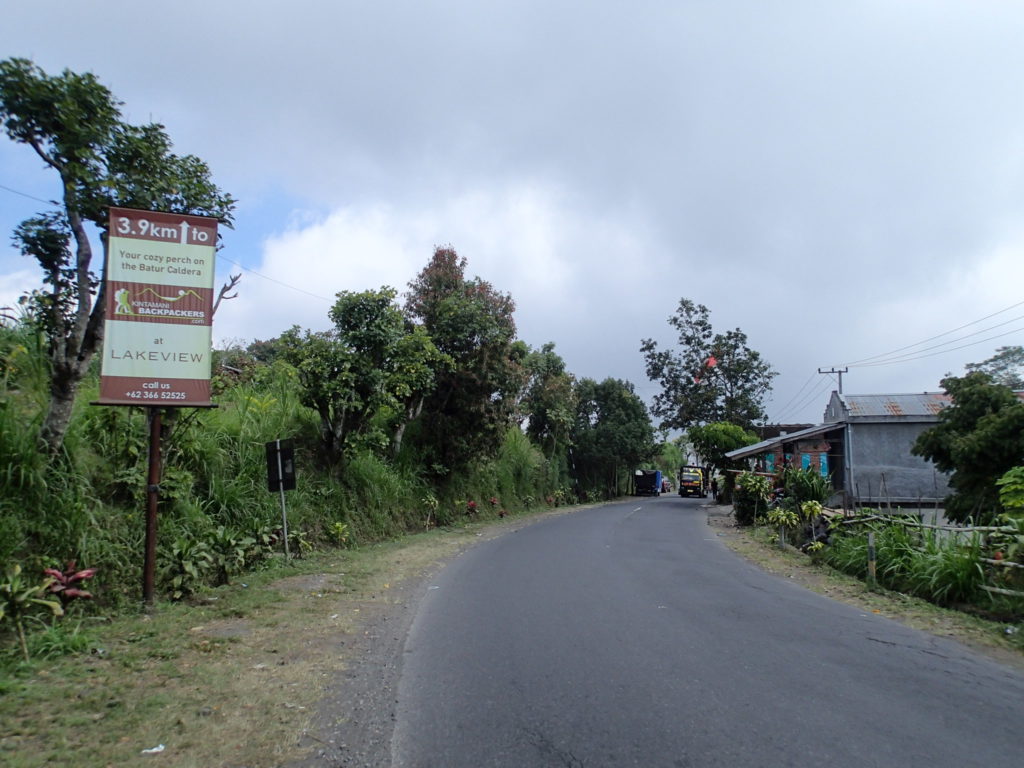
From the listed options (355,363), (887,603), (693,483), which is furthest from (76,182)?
(693,483)

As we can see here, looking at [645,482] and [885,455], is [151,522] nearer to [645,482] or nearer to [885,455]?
[885,455]

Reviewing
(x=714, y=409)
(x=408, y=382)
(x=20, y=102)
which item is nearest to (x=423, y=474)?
(x=408, y=382)

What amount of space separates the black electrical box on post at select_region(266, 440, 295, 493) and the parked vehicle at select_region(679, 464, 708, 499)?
41.9m

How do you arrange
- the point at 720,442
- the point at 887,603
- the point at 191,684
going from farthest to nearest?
the point at 720,442 < the point at 887,603 < the point at 191,684

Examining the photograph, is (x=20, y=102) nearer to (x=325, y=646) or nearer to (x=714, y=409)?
(x=325, y=646)

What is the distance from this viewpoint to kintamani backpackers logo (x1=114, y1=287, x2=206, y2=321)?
765 cm

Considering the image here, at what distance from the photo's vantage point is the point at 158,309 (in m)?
7.84

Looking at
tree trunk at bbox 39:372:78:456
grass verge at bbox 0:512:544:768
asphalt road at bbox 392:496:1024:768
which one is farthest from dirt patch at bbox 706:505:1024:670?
tree trunk at bbox 39:372:78:456

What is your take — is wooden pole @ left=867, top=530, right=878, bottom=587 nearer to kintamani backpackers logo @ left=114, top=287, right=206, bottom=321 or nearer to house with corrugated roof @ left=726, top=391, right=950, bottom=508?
kintamani backpackers logo @ left=114, top=287, right=206, bottom=321

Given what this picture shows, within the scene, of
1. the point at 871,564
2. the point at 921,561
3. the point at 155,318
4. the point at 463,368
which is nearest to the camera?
the point at 155,318

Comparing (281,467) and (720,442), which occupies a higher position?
(720,442)

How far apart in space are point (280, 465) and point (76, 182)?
542 centimetres

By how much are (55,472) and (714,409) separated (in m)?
44.1

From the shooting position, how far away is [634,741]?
430cm
